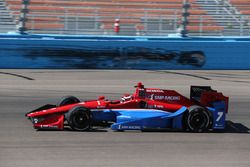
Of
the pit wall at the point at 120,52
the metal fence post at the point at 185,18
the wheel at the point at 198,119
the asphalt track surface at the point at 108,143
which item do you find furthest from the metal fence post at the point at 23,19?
the wheel at the point at 198,119

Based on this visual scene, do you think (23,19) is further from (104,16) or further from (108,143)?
(108,143)

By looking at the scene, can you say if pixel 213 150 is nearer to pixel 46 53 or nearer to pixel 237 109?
pixel 237 109

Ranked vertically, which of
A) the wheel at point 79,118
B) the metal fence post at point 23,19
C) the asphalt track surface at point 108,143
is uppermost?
the metal fence post at point 23,19

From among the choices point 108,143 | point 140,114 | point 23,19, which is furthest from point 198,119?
point 23,19

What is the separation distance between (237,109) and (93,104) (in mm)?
3466

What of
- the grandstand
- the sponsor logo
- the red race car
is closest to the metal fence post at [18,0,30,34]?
the grandstand

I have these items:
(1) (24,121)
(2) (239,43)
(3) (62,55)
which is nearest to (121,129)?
(1) (24,121)

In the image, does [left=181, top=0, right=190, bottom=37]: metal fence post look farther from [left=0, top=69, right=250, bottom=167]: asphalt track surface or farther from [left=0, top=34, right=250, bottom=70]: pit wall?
[left=0, top=69, right=250, bottom=167]: asphalt track surface

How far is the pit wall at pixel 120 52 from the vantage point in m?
16.6

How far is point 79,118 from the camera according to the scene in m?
8.30

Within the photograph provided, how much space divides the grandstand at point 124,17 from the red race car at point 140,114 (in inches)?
359

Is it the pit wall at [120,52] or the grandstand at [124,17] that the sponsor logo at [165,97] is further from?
the grandstand at [124,17]

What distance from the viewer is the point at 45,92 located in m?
12.6

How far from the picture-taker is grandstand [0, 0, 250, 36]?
1753 centimetres
